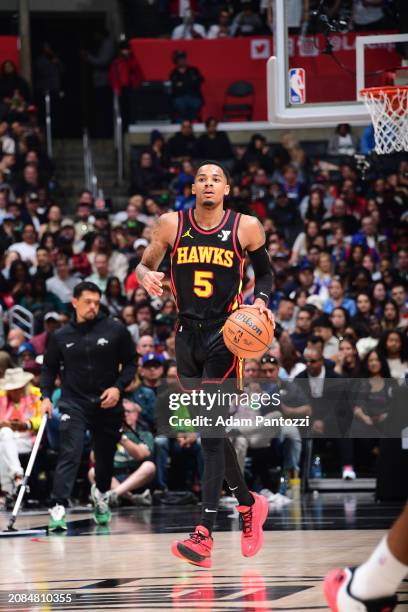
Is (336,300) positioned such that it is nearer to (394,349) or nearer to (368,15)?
(394,349)

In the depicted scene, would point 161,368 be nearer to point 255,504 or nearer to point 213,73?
point 255,504

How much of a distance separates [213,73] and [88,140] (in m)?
2.92

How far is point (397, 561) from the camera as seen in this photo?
4621mm

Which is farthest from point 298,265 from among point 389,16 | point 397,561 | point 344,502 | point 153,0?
→ point 397,561

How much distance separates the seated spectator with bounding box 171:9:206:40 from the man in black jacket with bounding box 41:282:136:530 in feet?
51.4

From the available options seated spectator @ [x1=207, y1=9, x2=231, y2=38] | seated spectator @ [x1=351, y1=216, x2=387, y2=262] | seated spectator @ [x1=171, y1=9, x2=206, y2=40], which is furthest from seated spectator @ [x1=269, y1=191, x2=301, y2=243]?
seated spectator @ [x1=171, y1=9, x2=206, y2=40]

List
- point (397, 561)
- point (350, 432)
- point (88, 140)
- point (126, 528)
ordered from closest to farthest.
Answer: point (397, 561) → point (126, 528) → point (350, 432) → point (88, 140)

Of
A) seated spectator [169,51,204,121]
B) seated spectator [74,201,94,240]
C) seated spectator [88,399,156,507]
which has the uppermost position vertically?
seated spectator [169,51,204,121]

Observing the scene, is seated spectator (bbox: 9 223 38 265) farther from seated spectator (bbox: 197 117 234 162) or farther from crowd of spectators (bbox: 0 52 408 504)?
seated spectator (bbox: 197 117 234 162)

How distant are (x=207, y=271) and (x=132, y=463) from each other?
626 centimetres

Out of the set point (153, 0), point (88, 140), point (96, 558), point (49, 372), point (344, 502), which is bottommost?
point (344, 502)

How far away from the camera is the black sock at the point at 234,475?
26.6 ft

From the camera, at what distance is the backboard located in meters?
11.4

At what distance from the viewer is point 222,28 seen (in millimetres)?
26125
